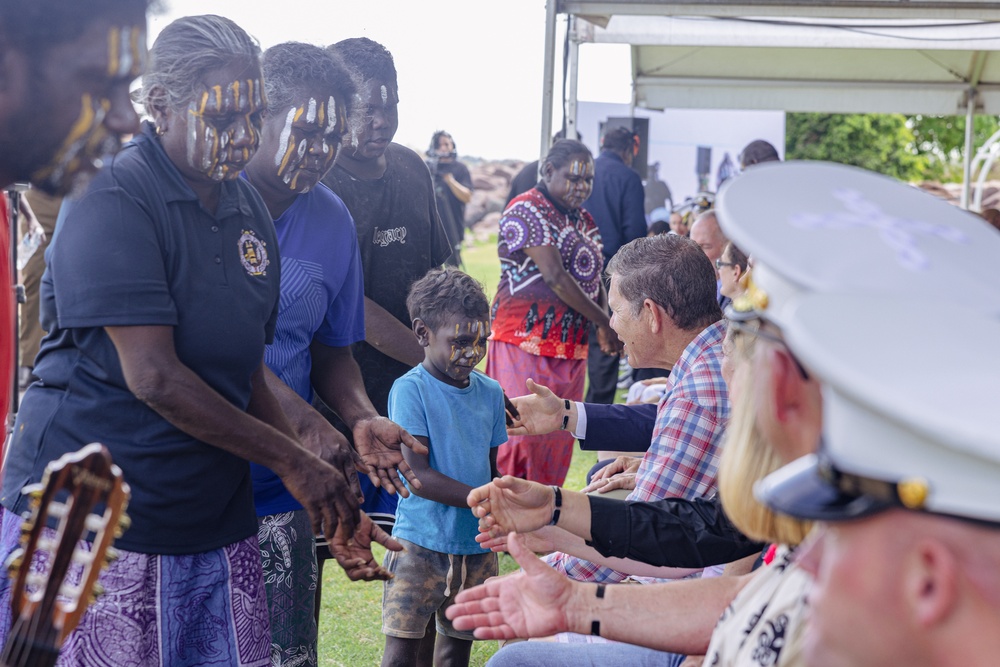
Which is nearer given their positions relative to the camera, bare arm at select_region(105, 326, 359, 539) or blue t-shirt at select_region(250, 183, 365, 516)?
bare arm at select_region(105, 326, 359, 539)

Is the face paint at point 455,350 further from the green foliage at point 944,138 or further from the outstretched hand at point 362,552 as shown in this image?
the green foliage at point 944,138

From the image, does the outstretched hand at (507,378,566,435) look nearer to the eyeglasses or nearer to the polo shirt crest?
the polo shirt crest

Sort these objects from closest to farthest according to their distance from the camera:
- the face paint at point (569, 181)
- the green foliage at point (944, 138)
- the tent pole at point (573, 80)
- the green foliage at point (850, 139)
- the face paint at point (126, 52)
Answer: the face paint at point (126, 52), the face paint at point (569, 181), the tent pole at point (573, 80), the green foliage at point (850, 139), the green foliage at point (944, 138)

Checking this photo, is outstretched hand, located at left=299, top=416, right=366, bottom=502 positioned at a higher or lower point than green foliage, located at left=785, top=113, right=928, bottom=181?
higher

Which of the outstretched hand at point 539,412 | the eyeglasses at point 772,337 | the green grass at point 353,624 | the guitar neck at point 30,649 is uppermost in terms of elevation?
the eyeglasses at point 772,337

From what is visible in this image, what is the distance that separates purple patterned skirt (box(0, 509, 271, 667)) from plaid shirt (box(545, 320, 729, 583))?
109 centimetres

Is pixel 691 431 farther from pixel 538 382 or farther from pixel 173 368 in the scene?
pixel 538 382

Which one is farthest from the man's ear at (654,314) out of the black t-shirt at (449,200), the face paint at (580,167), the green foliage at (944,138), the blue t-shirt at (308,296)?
the green foliage at (944,138)

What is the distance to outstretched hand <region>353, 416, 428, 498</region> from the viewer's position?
2.73 meters

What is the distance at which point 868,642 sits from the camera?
104 cm

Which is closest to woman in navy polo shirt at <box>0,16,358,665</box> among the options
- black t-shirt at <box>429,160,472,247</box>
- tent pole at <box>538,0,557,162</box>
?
tent pole at <box>538,0,557,162</box>

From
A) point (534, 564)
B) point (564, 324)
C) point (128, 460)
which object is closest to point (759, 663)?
point (534, 564)

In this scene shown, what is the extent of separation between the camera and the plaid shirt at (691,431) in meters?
2.76

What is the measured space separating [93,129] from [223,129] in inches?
25.8
